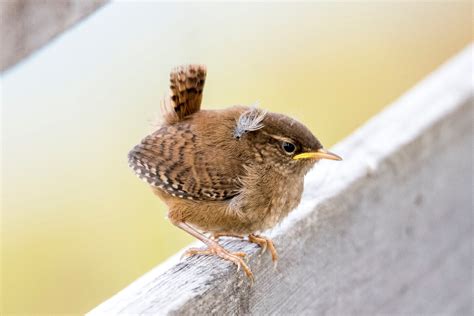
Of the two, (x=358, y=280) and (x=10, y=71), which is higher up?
(x=10, y=71)

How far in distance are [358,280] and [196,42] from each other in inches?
76.7

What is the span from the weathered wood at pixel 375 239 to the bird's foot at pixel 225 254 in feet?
0.11

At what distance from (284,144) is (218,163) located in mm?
320

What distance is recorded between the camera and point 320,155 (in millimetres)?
2768

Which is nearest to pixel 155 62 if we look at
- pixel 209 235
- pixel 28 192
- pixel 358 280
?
pixel 28 192

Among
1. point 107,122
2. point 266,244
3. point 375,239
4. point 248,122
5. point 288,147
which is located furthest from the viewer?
point 107,122

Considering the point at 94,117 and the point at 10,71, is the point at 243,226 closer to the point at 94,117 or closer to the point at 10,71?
the point at 10,71

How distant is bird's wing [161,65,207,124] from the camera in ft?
9.02

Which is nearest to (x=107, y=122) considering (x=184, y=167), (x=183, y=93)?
(x=183, y=93)

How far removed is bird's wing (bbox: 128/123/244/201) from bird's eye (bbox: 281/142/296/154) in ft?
0.90

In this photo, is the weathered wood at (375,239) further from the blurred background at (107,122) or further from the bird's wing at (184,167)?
the blurred background at (107,122)

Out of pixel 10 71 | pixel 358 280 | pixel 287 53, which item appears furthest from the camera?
pixel 287 53

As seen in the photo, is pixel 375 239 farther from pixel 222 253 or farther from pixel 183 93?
pixel 183 93

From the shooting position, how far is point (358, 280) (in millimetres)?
2516
